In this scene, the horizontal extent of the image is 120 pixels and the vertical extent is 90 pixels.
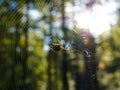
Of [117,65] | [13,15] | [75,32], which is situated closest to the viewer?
[13,15]

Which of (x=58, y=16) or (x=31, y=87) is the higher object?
(x=58, y=16)

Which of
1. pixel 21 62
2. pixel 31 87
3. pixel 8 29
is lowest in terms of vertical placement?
pixel 31 87

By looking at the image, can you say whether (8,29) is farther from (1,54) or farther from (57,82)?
(57,82)

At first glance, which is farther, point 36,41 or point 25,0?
point 36,41

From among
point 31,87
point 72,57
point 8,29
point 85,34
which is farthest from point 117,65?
point 85,34

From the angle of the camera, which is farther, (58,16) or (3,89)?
(3,89)

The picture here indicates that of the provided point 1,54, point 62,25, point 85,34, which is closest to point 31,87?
point 1,54

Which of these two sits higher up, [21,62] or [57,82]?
[21,62]

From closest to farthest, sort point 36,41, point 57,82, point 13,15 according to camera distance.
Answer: point 13,15 → point 36,41 → point 57,82

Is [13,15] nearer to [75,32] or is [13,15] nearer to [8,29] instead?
[75,32]
